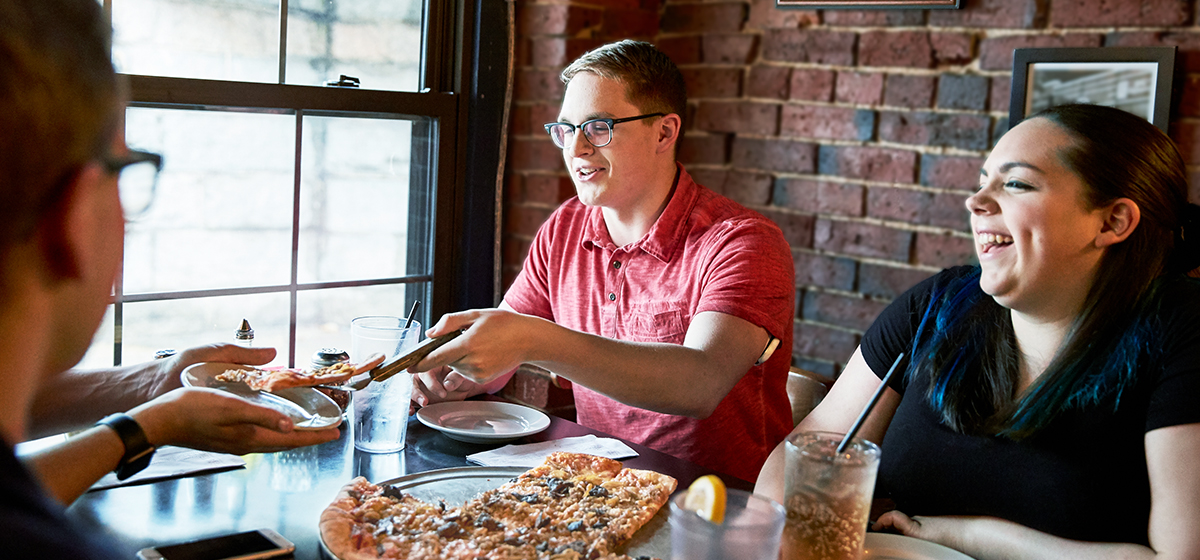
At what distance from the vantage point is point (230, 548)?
106 centimetres

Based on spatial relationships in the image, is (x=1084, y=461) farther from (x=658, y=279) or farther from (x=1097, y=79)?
(x=1097, y=79)

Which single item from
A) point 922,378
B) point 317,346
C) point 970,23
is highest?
point 970,23

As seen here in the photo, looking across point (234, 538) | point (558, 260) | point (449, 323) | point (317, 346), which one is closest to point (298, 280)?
point (317, 346)

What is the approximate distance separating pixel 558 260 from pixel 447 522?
1013 millimetres

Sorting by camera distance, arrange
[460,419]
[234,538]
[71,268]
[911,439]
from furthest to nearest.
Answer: [460,419]
[911,439]
[234,538]
[71,268]

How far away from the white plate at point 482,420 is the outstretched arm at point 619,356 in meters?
0.13

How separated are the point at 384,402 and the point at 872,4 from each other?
60.7 inches

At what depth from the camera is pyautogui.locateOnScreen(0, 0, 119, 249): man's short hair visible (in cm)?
58

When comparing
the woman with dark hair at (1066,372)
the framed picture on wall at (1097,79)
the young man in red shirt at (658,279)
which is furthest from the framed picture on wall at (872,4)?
the woman with dark hair at (1066,372)

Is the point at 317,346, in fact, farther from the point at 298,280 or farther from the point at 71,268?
the point at 71,268

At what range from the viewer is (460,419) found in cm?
164

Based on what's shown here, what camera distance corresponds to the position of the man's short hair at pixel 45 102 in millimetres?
582

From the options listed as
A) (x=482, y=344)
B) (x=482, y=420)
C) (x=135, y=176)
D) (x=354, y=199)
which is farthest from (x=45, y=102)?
(x=354, y=199)

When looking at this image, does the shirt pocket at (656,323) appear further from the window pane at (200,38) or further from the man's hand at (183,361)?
the window pane at (200,38)
